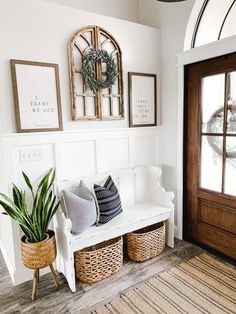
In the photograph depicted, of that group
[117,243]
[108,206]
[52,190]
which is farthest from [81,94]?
[117,243]

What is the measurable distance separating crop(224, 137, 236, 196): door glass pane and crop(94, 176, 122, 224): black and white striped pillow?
1.10m

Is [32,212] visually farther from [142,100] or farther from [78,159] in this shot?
[142,100]

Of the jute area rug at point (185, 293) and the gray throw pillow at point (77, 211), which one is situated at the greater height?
the gray throw pillow at point (77, 211)

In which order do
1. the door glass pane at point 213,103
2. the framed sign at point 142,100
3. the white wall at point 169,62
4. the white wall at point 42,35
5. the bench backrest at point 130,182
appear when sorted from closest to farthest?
the white wall at point 42,35 → the door glass pane at point 213,103 → the bench backrest at point 130,182 → the white wall at point 169,62 → the framed sign at point 142,100

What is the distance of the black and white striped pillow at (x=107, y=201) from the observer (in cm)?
230

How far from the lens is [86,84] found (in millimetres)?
2396

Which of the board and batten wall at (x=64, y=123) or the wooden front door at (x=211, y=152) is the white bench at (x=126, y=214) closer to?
the board and batten wall at (x=64, y=123)

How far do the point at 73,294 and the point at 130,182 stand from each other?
1.22m

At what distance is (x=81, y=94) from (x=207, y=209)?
178 cm

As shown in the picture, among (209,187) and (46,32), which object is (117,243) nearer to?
(209,187)

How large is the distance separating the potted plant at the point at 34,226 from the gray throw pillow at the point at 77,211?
12cm

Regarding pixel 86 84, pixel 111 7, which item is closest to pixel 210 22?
pixel 111 7

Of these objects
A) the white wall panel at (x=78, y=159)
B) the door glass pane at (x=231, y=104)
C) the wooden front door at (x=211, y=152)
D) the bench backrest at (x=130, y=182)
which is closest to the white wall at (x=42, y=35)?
the white wall panel at (x=78, y=159)

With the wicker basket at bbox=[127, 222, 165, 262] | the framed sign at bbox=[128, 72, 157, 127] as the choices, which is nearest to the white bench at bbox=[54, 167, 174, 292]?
the wicker basket at bbox=[127, 222, 165, 262]
